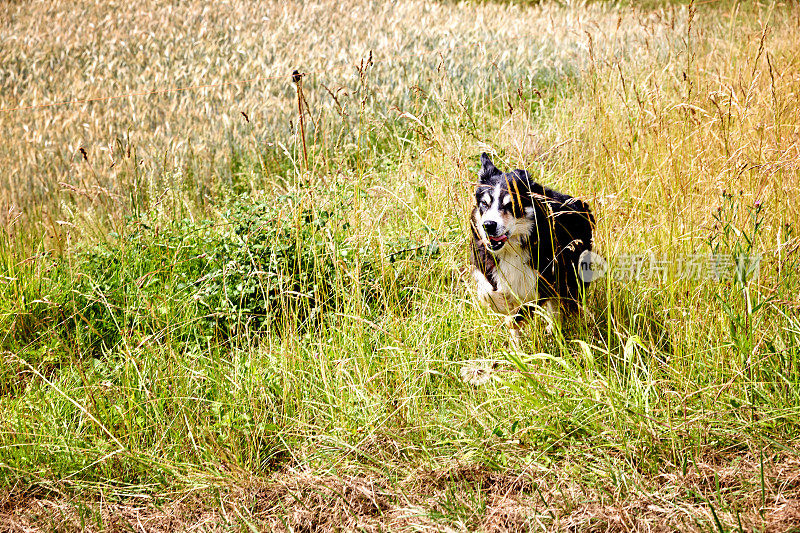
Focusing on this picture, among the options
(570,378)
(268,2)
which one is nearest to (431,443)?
(570,378)

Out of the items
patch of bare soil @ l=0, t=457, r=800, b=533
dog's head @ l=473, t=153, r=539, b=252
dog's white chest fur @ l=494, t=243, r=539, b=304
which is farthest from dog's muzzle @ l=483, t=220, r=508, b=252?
patch of bare soil @ l=0, t=457, r=800, b=533

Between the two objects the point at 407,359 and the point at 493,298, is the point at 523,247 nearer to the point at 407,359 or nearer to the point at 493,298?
the point at 493,298

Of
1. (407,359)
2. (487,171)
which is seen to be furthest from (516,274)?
(407,359)

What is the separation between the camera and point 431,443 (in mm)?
2328

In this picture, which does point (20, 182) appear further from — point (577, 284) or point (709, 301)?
point (709, 301)

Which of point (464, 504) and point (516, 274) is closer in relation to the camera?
point (464, 504)

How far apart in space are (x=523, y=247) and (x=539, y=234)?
3.5 inches

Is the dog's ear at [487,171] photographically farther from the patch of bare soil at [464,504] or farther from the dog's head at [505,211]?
the patch of bare soil at [464,504]

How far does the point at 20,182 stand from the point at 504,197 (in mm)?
3698

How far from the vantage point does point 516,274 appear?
9.41 ft

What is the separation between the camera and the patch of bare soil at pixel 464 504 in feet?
6.20

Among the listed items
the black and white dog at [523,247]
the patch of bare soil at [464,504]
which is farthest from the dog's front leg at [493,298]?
the patch of bare soil at [464,504]

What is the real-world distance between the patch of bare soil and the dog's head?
3.11 feet

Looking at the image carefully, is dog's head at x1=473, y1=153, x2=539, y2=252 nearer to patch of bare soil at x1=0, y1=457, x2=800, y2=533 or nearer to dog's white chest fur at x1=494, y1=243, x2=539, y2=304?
dog's white chest fur at x1=494, y1=243, x2=539, y2=304
